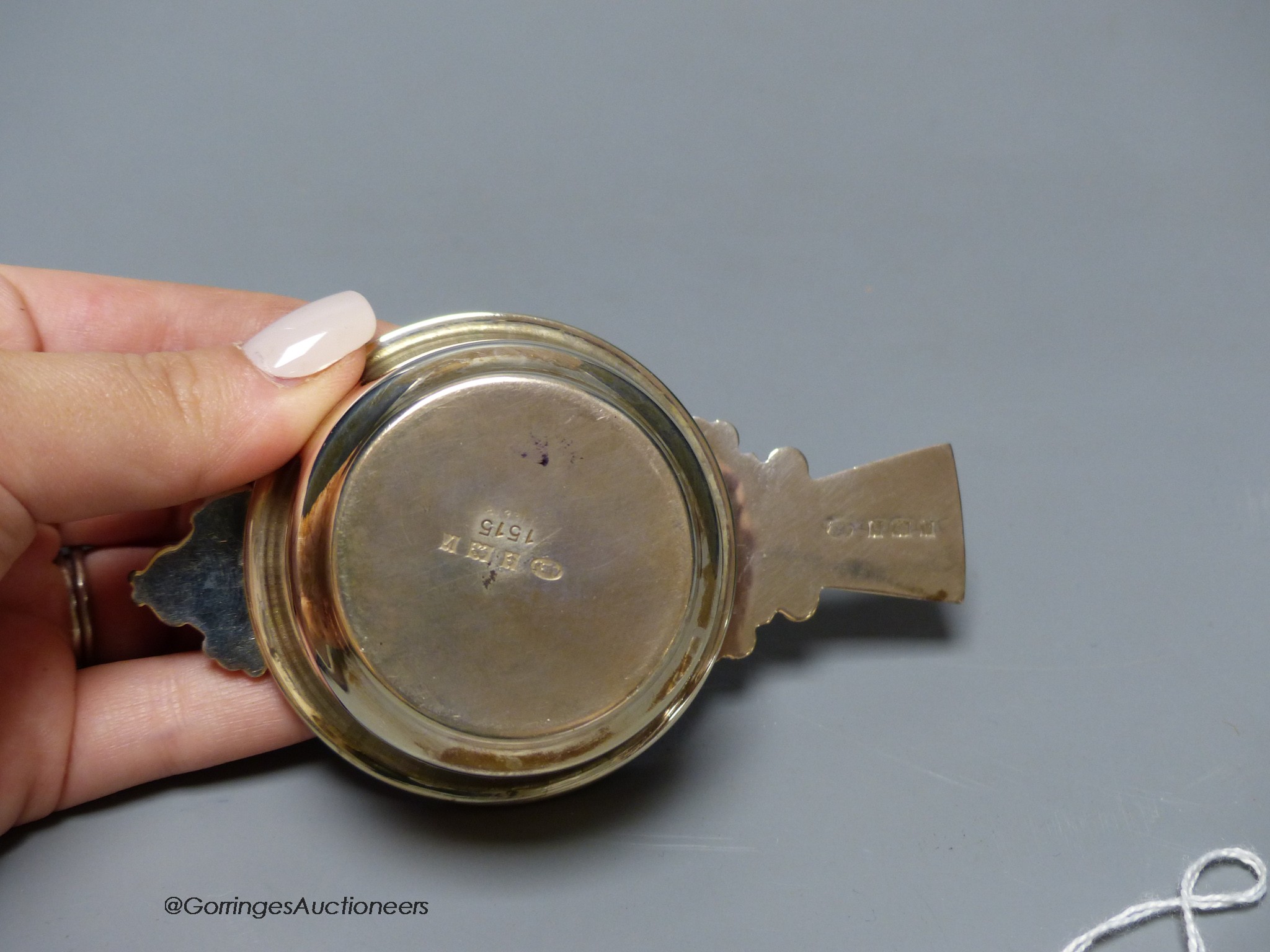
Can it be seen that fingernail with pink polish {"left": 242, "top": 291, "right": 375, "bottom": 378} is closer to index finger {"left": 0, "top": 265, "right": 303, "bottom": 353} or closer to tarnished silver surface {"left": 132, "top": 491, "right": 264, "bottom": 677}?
tarnished silver surface {"left": 132, "top": 491, "right": 264, "bottom": 677}

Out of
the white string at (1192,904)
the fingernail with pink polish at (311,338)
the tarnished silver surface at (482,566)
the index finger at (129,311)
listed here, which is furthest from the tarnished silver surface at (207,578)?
the white string at (1192,904)

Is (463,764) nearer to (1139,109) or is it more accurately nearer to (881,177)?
(881,177)

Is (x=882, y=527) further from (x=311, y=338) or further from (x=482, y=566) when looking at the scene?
(x=311, y=338)

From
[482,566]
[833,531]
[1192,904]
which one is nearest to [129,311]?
[482,566]

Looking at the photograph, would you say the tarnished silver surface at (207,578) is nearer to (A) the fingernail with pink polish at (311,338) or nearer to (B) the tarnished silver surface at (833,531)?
(A) the fingernail with pink polish at (311,338)

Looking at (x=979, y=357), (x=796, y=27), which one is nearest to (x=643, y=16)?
(x=796, y=27)
